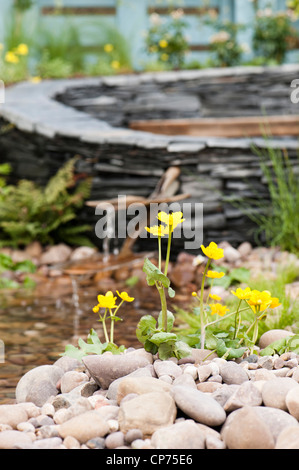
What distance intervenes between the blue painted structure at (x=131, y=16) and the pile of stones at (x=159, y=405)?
7.06 metres

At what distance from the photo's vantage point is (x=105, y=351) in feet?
7.61

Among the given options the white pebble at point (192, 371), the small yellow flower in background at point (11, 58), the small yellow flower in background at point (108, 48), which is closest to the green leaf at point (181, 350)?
the white pebble at point (192, 371)

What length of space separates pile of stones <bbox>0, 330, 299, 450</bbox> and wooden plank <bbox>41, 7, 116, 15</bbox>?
24.9 ft

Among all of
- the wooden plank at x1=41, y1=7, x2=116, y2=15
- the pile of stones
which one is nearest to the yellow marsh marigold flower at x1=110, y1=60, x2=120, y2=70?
the wooden plank at x1=41, y1=7, x2=116, y2=15

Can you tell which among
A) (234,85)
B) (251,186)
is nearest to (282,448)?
(251,186)

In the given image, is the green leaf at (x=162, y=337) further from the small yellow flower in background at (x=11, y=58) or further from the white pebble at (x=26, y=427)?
the small yellow flower in background at (x=11, y=58)

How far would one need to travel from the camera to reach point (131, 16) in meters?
8.90

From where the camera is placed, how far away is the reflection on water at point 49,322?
2707 mm

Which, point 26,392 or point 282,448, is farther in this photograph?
point 26,392

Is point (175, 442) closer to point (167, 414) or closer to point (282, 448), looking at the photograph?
point (167, 414)

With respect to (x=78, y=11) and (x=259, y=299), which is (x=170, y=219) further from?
(x=78, y=11)
